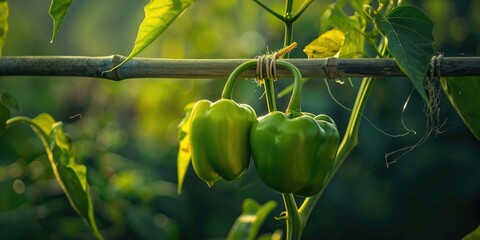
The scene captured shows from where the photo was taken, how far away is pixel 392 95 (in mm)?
1874

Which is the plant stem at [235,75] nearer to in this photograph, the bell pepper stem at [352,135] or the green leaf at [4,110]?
the bell pepper stem at [352,135]

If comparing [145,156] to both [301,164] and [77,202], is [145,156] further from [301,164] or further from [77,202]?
[301,164]

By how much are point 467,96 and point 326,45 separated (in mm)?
147

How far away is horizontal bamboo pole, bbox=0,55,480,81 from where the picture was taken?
2.09 ft

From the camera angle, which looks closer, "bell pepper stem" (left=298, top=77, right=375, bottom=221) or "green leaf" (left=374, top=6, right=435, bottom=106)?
"green leaf" (left=374, top=6, right=435, bottom=106)

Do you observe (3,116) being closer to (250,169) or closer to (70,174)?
(70,174)

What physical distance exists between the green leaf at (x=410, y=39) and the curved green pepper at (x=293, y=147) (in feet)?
0.27

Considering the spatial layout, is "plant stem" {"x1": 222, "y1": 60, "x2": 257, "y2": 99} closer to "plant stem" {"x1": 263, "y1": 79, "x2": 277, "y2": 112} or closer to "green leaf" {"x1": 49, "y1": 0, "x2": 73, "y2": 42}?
"plant stem" {"x1": 263, "y1": 79, "x2": 277, "y2": 112}

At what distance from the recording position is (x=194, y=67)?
66cm

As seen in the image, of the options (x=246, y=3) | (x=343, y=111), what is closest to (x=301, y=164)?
(x=343, y=111)

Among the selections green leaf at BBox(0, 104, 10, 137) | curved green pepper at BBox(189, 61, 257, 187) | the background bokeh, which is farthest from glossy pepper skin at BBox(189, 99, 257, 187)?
the background bokeh

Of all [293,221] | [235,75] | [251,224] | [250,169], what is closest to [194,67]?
[235,75]

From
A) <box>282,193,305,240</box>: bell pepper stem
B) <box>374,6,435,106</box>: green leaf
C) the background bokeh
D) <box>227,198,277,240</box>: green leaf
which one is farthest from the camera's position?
the background bokeh

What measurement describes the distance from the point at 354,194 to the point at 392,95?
25 centimetres
